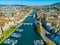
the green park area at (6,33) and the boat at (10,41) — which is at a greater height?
the green park area at (6,33)

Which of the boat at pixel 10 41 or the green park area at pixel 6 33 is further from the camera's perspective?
the green park area at pixel 6 33

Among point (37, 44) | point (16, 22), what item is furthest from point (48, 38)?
point (16, 22)

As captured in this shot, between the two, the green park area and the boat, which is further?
the green park area

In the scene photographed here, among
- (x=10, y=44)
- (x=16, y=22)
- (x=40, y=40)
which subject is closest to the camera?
(x=10, y=44)

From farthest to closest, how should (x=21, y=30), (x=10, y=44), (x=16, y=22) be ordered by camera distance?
(x=16, y=22)
(x=21, y=30)
(x=10, y=44)

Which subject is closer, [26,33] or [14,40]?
[14,40]

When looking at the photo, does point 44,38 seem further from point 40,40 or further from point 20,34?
point 20,34

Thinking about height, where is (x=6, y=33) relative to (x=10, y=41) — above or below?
above

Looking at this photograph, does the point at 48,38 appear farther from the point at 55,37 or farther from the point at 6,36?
the point at 6,36

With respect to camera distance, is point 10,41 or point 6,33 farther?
point 6,33

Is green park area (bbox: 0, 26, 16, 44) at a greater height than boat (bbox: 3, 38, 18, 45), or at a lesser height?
greater
